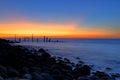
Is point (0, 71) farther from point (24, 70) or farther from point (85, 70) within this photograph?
point (85, 70)

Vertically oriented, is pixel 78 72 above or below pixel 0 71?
below

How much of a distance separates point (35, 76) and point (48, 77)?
0.60 metres

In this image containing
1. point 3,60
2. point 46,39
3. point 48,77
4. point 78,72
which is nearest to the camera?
point 48,77

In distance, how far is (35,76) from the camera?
994 cm

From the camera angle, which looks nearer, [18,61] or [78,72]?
[18,61]

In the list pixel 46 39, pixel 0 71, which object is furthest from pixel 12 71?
pixel 46 39

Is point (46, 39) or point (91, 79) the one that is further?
point (46, 39)

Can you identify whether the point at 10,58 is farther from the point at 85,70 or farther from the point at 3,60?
the point at 85,70

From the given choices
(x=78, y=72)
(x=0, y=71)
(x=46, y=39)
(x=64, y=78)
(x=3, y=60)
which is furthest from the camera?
(x=46, y=39)

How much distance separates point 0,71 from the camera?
951 centimetres

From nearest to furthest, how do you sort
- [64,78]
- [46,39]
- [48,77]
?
[48,77], [64,78], [46,39]

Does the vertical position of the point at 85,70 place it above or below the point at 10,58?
below

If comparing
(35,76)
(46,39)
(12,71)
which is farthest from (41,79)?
(46,39)

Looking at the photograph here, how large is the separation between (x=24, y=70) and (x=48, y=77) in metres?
1.88
